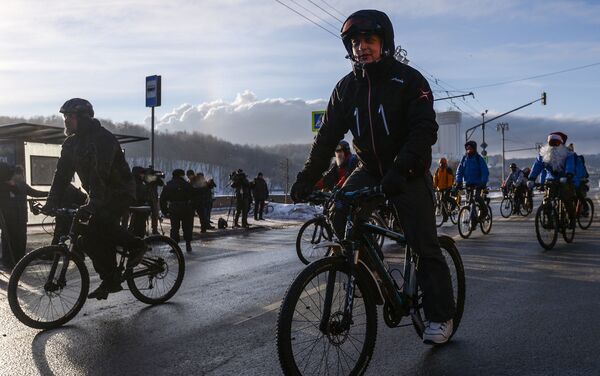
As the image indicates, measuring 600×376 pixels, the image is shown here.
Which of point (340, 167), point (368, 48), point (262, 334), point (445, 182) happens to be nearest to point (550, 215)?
point (340, 167)

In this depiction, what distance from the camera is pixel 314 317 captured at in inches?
114

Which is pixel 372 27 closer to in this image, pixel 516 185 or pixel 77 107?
pixel 77 107

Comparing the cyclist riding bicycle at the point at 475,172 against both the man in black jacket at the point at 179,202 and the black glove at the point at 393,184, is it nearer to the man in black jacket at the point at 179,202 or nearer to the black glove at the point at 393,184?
the man in black jacket at the point at 179,202

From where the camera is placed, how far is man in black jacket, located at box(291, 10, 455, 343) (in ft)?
10.5

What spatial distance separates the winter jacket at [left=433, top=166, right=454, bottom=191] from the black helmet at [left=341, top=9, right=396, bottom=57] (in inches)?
469

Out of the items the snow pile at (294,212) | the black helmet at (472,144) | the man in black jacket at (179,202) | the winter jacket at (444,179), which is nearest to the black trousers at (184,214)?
the man in black jacket at (179,202)

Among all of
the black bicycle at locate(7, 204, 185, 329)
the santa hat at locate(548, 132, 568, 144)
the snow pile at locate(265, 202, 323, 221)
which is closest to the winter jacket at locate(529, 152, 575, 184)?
the santa hat at locate(548, 132, 568, 144)

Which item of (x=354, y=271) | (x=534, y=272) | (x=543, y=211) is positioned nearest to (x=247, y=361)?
(x=354, y=271)

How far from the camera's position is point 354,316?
9.89 ft

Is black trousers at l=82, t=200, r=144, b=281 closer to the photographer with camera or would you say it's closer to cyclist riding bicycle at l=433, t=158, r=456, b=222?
cyclist riding bicycle at l=433, t=158, r=456, b=222

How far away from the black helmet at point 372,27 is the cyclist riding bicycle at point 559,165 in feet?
21.9

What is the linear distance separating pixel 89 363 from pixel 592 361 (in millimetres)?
3194

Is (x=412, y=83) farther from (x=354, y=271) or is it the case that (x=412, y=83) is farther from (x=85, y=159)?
(x=85, y=159)

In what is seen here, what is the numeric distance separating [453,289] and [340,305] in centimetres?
117
